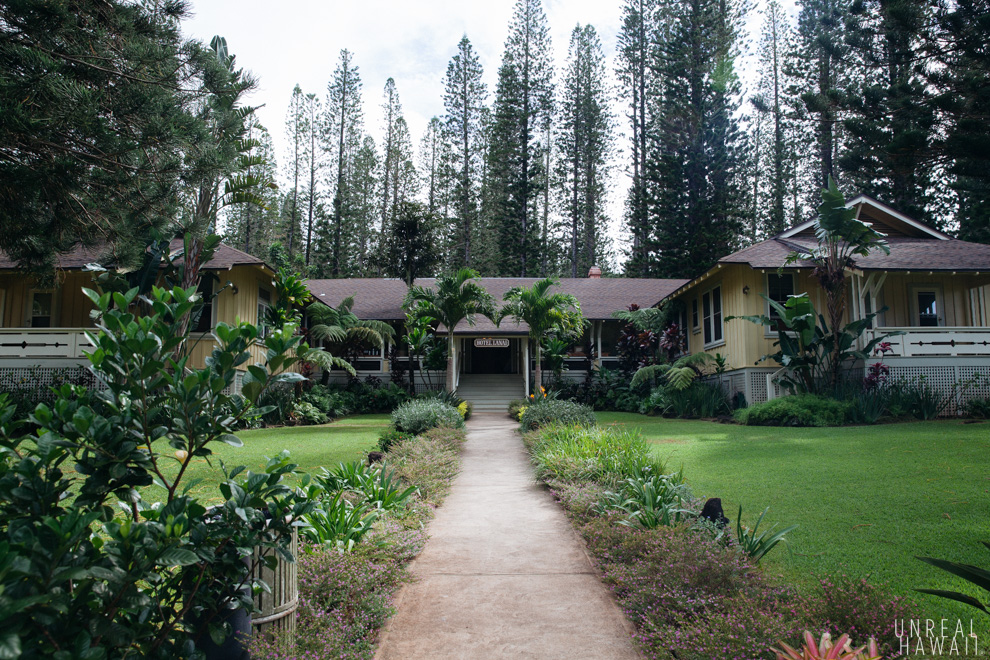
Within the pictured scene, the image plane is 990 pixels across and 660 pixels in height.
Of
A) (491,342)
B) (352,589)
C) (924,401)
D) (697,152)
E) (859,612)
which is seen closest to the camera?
(859,612)

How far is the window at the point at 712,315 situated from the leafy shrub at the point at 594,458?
1118 centimetres

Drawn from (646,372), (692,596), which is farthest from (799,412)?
(692,596)

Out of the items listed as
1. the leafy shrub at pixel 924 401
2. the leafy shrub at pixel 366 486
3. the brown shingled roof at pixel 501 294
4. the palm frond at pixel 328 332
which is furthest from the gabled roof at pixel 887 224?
the leafy shrub at pixel 366 486

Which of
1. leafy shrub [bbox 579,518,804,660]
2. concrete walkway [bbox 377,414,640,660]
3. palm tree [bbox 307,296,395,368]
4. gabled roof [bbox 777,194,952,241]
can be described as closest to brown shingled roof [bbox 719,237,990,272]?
gabled roof [bbox 777,194,952,241]

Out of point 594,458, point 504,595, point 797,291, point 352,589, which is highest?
point 797,291

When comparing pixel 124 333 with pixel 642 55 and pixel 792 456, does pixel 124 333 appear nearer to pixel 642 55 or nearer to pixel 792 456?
pixel 792 456

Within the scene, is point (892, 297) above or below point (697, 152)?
below

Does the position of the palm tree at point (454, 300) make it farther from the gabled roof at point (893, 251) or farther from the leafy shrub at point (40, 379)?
the leafy shrub at point (40, 379)

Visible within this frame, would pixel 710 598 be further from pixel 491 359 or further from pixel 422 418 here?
pixel 491 359

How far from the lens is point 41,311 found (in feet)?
65.5

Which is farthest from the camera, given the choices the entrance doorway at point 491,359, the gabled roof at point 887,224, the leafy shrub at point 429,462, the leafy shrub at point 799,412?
the entrance doorway at point 491,359

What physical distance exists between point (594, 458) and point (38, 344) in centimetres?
1673

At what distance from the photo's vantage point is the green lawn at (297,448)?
9.45 m

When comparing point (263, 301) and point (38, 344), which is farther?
point (263, 301)
